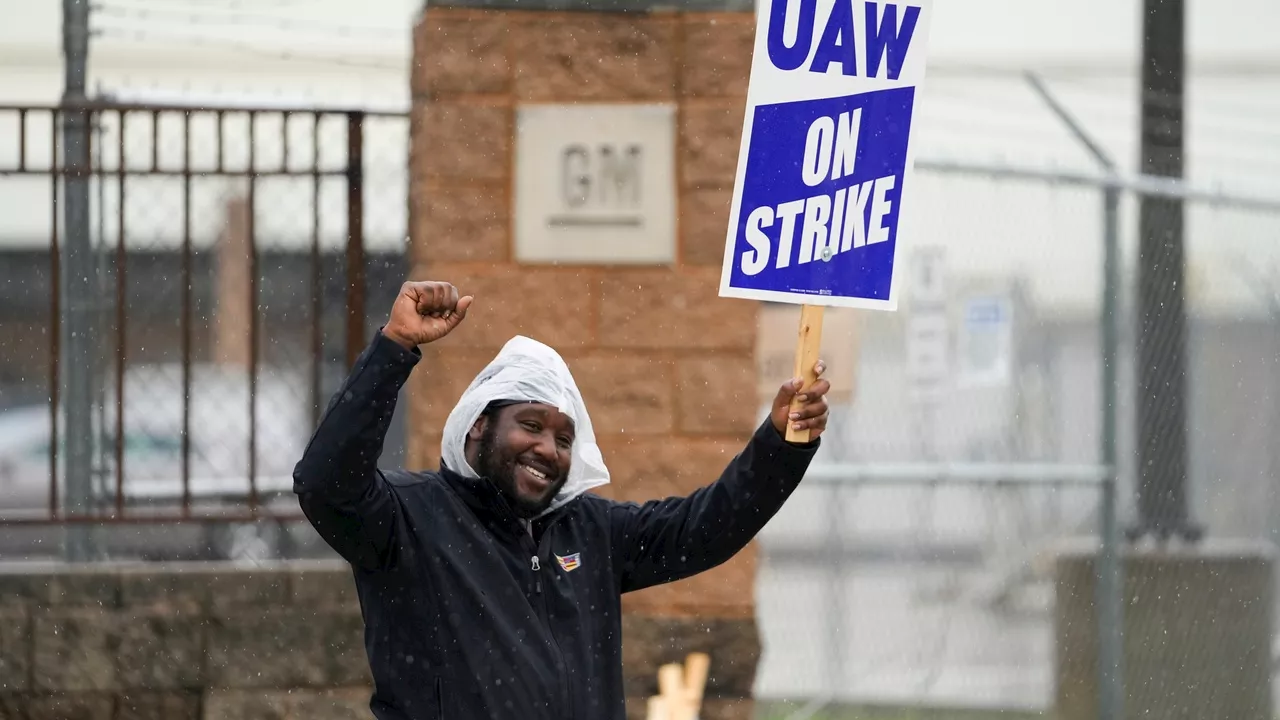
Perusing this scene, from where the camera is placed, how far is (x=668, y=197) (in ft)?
18.2

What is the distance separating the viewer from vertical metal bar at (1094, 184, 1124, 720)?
6.85 m

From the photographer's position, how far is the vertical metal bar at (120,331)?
18.4ft

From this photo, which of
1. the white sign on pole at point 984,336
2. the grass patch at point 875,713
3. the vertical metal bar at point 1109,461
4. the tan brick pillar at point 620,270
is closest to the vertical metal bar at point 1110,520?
the vertical metal bar at point 1109,461

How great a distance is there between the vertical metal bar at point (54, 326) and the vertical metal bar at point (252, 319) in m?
0.61

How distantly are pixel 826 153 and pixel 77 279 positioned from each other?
2983 millimetres

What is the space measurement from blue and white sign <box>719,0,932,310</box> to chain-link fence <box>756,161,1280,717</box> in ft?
10.7

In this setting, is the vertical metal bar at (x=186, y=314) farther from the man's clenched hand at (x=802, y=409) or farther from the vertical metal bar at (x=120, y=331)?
the man's clenched hand at (x=802, y=409)

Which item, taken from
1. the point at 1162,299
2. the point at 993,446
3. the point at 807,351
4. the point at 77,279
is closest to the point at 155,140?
the point at 77,279

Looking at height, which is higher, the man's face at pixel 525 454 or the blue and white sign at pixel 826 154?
the blue and white sign at pixel 826 154

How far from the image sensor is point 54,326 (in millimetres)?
5711

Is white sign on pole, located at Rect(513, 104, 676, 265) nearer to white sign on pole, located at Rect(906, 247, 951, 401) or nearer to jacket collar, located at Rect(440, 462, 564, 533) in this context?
jacket collar, located at Rect(440, 462, 564, 533)

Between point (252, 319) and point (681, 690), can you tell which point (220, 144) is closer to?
point (252, 319)

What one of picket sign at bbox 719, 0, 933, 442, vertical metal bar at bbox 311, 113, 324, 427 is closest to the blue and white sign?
picket sign at bbox 719, 0, 933, 442

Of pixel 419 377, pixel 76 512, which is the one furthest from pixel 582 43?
pixel 76 512
